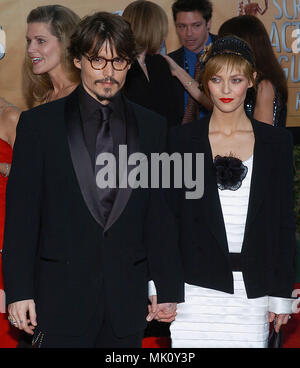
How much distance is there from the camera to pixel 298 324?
5.88 metres

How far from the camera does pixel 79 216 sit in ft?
9.89

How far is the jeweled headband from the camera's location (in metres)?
3.48

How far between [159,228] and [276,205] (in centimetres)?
65

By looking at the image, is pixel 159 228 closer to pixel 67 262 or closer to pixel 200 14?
pixel 67 262

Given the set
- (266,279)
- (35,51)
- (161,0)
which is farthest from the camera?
(161,0)

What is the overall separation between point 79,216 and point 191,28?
3912mm

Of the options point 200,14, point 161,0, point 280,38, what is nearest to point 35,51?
point 200,14

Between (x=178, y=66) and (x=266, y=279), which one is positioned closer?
(x=266, y=279)

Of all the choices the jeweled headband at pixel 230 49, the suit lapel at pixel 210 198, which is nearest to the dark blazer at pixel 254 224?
the suit lapel at pixel 210 198

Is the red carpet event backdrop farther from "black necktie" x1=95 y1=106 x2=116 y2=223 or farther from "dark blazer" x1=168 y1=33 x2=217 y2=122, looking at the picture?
"black necktie" x1=95 y1=106 x2=116 y2=223

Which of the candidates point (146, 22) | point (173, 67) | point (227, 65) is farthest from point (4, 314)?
point (227, 65)

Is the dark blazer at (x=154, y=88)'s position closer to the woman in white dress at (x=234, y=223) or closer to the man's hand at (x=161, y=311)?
the woman in white dress at (x=234, y=223)

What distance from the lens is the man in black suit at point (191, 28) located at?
21.0 feet

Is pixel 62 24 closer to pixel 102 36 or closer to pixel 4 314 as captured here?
pixel 102 36
